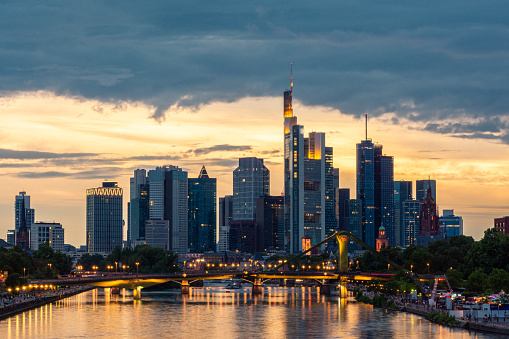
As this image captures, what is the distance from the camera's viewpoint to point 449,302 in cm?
12788

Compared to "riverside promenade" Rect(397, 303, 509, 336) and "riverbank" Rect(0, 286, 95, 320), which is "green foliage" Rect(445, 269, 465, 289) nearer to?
"riverside promenade" Rect(397, 303, 509, 336)

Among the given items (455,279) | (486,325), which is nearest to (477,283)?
(455,279)

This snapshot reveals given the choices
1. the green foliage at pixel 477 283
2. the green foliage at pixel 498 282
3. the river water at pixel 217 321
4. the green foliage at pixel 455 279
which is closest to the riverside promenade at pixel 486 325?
the river water at pixel 217 321

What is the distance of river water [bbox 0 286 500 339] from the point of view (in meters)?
112

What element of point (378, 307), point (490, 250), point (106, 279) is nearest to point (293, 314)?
point (378, 307)

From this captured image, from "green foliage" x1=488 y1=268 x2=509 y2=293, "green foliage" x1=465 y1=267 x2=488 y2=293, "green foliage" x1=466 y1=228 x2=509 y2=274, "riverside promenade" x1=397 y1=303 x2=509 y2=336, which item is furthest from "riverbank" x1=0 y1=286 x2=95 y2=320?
"green foliage" x1=466 y1=228 x2=509 y2=274

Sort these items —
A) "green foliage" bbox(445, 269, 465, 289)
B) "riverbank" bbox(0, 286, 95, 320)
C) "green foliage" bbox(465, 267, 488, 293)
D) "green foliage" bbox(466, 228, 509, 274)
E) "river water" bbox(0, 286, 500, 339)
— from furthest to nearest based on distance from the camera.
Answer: "green foliage" bbox(466, 228, 509, 274), "green foliage" bbox(445, 269, 465, 289), "green foliage" bbox(465, 267, 488, 293), "riverbank" bbox(0, 286, 95, 320), "river water" bbox(0, 286, 500, 339)

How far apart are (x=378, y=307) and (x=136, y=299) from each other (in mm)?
54455

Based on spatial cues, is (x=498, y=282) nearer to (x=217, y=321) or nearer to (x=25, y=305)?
(x=217, y=321)

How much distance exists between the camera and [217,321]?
5187 inches

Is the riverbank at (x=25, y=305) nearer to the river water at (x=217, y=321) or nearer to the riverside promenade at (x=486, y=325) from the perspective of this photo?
the river water at (x=217, y=321)

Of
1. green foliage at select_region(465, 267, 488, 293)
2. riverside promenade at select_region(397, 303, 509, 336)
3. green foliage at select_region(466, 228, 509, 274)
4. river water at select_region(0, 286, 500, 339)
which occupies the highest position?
green foliage at select_region(466, 228, 509, 274)

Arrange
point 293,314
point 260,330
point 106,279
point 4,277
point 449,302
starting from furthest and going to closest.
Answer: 1. point 106,279
2. point 4,277
3. point 293,314
4. point 449,302
5. point 260,330

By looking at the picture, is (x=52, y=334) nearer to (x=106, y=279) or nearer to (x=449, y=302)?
(x=449, y=302)
